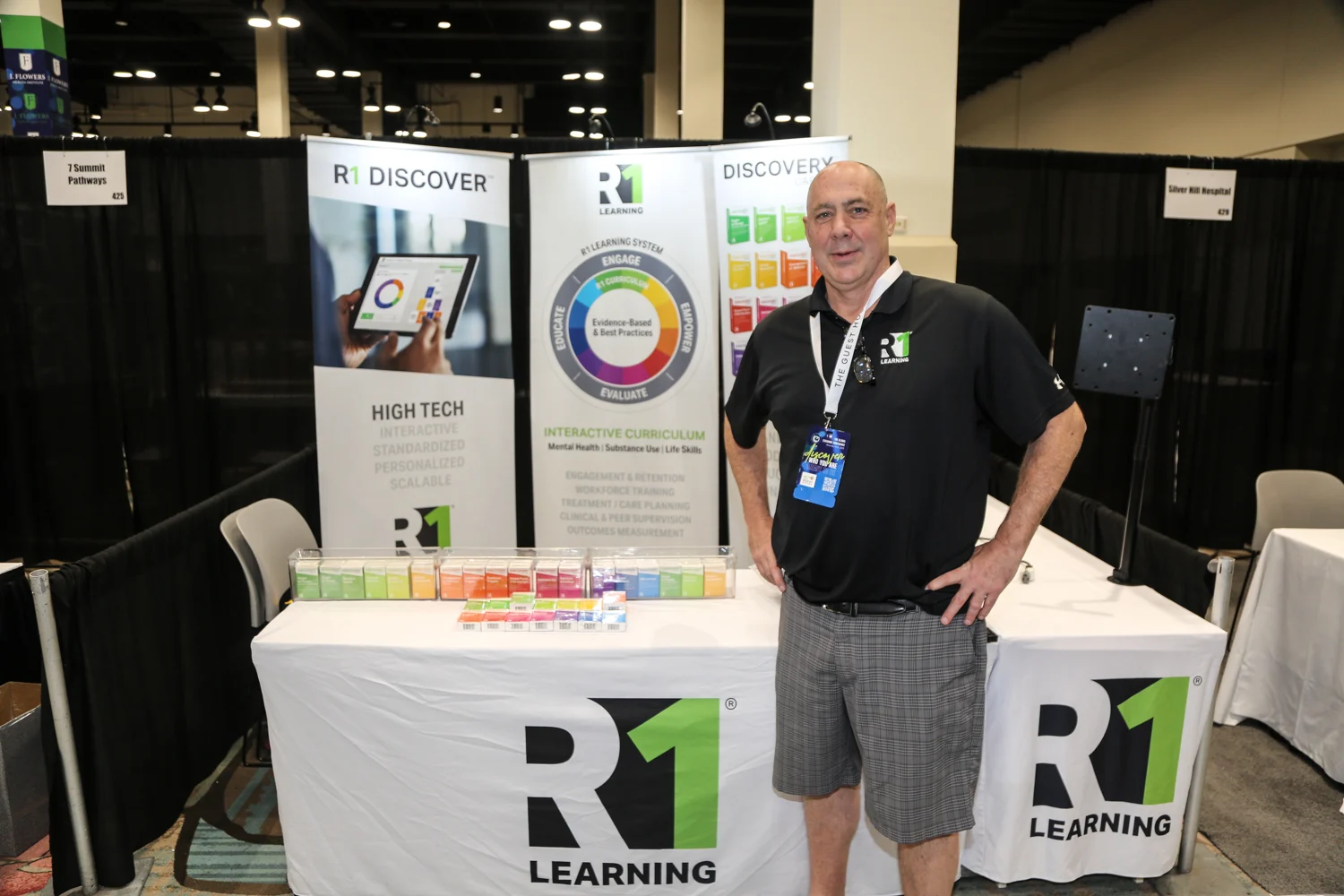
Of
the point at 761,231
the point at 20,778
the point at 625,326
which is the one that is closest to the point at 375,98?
the point at 625,326

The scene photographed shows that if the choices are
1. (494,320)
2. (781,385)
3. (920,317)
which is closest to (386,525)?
(494,320)

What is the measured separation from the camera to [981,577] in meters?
1.67

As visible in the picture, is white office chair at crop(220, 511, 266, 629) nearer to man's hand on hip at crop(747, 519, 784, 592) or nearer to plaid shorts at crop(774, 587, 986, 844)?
man's hand on hip at crop(747, 519, 784, 592)

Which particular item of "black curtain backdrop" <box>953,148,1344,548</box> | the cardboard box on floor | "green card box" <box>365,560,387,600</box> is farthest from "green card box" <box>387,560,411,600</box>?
"black curtain backdrop" <box>953,148,1344,548</box>

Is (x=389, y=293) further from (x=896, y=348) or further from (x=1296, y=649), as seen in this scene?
(x=1296, y=649)

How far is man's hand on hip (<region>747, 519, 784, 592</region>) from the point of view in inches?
77.7

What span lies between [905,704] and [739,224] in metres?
2.16

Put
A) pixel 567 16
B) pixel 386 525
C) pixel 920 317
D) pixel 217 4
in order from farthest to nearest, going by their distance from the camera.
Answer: pixel 567 16 < pixel 217 4 < pixel 386 525 < pixel 920 317

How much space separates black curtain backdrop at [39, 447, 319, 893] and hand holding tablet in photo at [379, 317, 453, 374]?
0.73 meters

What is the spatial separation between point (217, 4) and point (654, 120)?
188 inches

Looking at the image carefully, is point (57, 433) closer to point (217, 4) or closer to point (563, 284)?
point (563, 284)

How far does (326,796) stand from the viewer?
7.02 ft

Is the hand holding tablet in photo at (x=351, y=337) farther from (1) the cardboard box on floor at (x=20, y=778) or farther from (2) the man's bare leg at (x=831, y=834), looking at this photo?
(2) the man's bare leg at (x=831, y=834)

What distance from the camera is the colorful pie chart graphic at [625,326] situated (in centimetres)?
356
